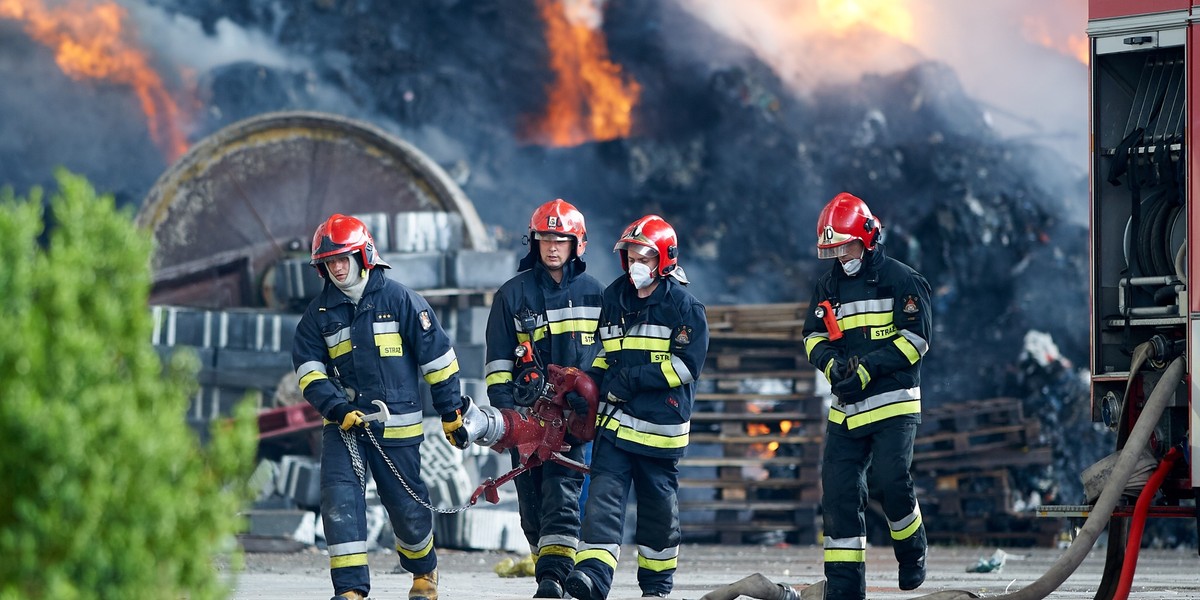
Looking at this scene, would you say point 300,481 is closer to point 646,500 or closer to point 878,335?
point 646,500

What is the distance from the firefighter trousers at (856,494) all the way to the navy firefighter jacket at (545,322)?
1474 mm

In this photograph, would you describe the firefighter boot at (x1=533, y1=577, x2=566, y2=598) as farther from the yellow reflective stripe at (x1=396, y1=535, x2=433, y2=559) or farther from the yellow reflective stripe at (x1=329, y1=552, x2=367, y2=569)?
the yellow reflective stripe at (x1=329, y1=552, x2=367, y2=569)

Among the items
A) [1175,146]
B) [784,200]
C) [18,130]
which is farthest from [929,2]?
[1175,146]

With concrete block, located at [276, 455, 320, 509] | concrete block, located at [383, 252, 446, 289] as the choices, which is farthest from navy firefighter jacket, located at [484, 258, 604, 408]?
concrete block, located at [276, 455, 320, 509]

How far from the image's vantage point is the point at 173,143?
671 inches

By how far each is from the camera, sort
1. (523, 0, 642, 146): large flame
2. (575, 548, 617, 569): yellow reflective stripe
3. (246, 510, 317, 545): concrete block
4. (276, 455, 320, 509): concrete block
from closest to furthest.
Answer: (575, 548, 617, 569): yellow reflective stripe < (246, 510, 317, 545): concrete block < (276, 455, 320, 509): concrete block < (523, 0, 642, 146): large flame

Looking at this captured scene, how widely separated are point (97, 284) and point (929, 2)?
1539cm

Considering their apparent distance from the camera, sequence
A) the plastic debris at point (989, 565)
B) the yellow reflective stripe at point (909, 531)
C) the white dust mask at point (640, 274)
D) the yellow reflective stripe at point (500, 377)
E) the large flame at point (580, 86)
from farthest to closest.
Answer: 1. the large flame at point (580, 86)
2. the plastic debris at point (989, 565)
3. the yellow reflective stripe at point (500, 377)
4. the white dust mask at point (640, 274)
5. the yellow reflective stripe at point (909, 531)

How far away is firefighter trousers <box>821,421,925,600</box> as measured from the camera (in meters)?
6.36

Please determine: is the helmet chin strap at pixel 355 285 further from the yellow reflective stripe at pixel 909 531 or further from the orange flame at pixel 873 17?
the orange flame at pixel 873 17

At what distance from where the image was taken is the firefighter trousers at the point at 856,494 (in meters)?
6.36

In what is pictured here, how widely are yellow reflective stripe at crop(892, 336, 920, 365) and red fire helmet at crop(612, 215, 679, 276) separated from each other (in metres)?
1.09

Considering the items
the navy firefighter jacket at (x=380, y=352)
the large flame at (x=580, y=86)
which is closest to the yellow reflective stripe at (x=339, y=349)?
the navy firefighter jacket at (x=380, y=352)

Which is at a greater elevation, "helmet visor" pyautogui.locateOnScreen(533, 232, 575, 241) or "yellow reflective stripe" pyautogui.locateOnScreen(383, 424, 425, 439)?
"helmet visor" pyautogui.locateOnScreen(533, 232, 575, 241)
